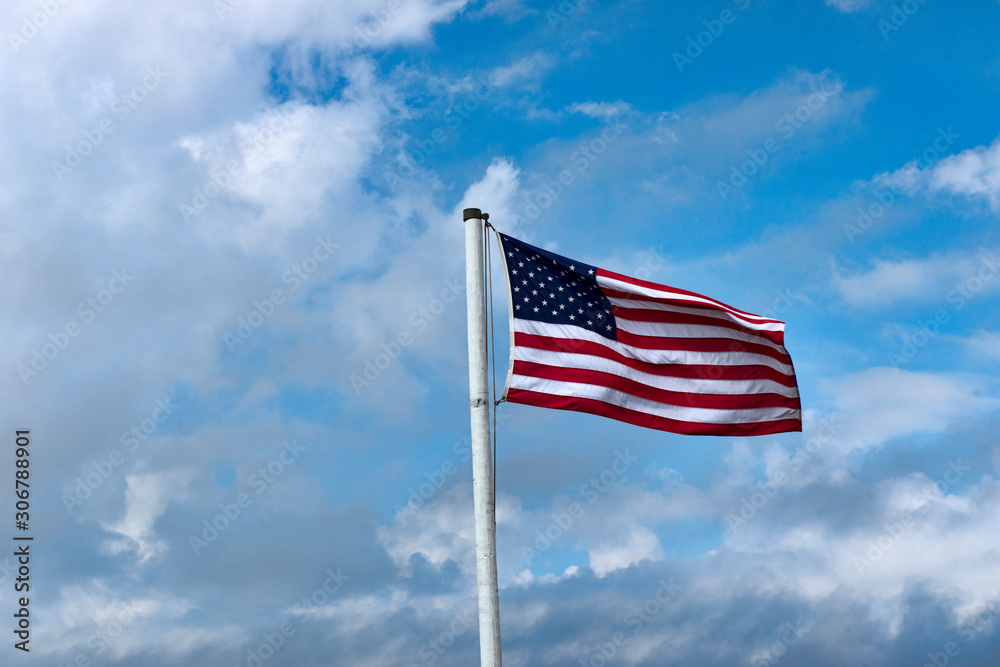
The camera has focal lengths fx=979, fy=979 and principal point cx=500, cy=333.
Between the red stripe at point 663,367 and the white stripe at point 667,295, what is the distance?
37.9 inches

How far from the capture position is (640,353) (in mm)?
18328

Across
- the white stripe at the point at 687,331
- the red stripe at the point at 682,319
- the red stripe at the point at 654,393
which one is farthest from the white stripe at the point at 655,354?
the red stripe at the point at 654,393

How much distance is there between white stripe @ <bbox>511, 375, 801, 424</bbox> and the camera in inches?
642

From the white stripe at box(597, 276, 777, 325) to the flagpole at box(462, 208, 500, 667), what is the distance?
2.99 m

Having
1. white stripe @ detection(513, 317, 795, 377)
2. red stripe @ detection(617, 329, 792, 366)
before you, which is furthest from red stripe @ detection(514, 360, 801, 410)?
red stripe @ detection(617, 329, 792, 366)

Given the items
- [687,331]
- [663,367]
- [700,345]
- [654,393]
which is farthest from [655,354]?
[700,345]

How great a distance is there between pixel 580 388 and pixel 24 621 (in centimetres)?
1758

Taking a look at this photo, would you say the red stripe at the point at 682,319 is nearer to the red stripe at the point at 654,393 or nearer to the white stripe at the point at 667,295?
the white stripe at the point at 667,295

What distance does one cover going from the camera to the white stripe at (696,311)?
60.5 ft

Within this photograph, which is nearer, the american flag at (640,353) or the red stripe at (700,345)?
the american flag at (640,353)

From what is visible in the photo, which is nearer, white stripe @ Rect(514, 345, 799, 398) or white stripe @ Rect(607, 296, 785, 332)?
white stripe @ Rect(514, 345, 799, 398)

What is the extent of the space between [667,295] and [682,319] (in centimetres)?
65

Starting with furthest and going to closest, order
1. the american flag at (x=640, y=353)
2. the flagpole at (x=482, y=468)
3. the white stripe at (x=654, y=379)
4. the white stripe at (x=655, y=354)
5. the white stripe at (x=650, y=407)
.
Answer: the white stripe at (x=655, y=354) → the american flag at (x=640, y=353) → the white stripe at (x=654, y=379) → the white stripe at (x=650, y=407) → the flagpole at (x=482, y=468)

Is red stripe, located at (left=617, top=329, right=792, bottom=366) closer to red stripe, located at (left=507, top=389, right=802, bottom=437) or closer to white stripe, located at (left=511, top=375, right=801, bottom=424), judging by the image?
white stripe, located at (left=511, top=375, right=801, bottom=424)
